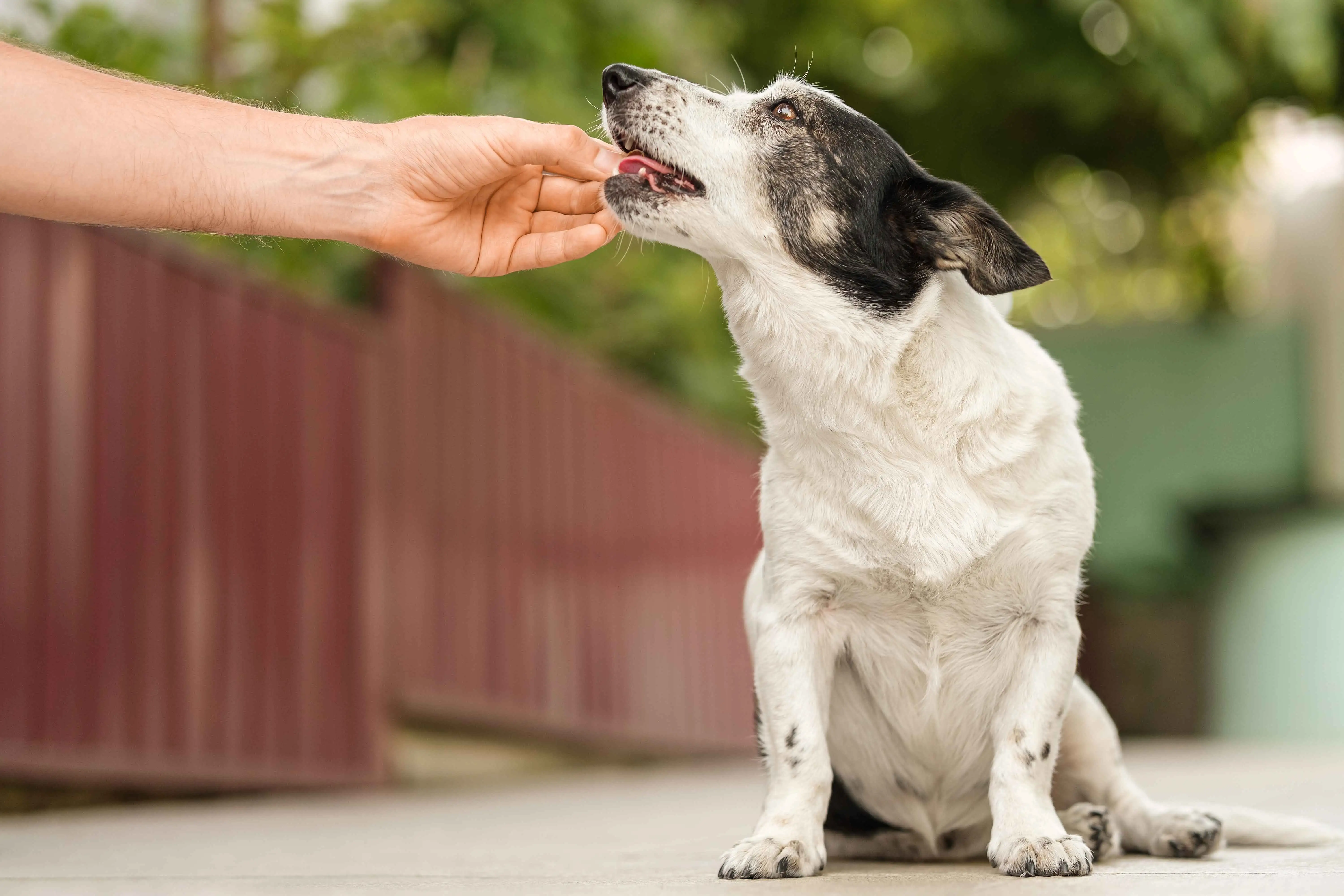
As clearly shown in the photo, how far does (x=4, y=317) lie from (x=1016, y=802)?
381 cm

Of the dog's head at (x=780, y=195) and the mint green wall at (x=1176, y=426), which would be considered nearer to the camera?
the dog's head at (x=780, y=195)

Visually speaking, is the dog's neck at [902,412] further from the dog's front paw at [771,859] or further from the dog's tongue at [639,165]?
the dog's front paw at [771,859]

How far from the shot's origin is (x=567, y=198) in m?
3.06

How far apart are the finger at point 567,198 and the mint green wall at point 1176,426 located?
12.9 meters

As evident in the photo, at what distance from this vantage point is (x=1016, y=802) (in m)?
2.55

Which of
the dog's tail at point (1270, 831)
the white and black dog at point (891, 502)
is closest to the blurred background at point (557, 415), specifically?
the dog's tail at point (1270, 831)

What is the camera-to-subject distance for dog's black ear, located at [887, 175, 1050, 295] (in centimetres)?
273

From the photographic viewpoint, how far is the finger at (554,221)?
307cm

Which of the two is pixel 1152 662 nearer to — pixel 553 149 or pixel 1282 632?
pixel 1282 632

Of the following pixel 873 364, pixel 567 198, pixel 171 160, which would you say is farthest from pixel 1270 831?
pixel 171 160

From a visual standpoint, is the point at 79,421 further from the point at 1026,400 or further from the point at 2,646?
the point at 1026,400

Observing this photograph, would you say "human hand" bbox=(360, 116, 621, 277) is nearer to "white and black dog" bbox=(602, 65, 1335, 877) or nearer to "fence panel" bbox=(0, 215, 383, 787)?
"white and black dog" bbox=(602, 65, 1335, 877)

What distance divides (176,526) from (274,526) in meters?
0.68

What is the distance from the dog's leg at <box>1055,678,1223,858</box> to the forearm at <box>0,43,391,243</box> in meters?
1.79
